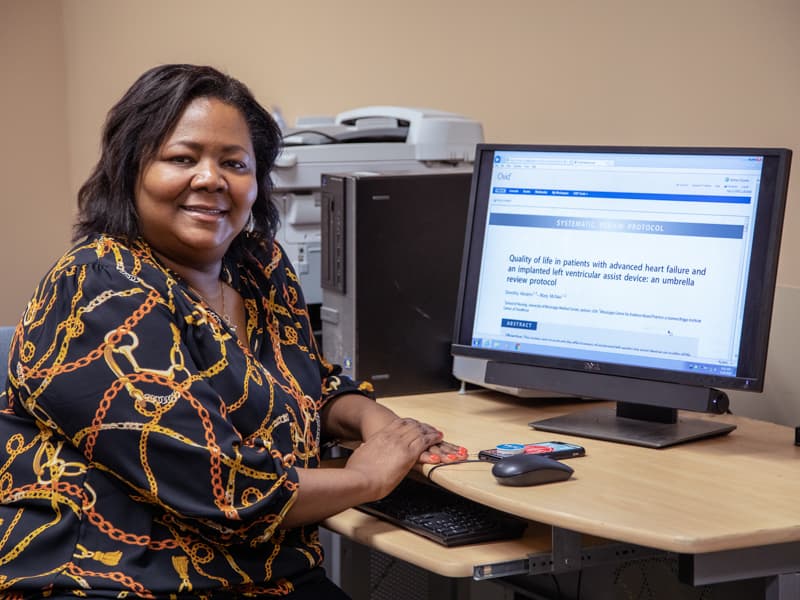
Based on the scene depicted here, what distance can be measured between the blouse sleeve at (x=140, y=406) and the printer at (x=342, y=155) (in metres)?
0.90

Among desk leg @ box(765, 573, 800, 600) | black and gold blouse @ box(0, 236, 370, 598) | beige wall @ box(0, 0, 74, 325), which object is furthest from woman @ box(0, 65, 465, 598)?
beige wall @ box(0, 0, 74, 325)

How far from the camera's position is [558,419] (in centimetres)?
196

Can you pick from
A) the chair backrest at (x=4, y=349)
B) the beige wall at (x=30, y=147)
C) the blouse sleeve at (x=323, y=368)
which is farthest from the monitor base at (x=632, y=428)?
the beige wall at (x=30, y=147)

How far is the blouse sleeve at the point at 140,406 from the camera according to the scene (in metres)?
1.51

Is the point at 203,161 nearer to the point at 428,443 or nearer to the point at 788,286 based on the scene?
the point at 428,443

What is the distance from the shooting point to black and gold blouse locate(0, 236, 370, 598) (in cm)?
152

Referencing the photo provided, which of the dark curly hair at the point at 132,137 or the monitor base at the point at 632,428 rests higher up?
the dark curly hair at the point at 132,137

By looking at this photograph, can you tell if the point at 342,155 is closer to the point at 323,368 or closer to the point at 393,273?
the point at 393,273

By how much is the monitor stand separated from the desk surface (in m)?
0.02

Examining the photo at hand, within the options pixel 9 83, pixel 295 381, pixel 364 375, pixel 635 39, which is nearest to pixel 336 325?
pixel 364 375

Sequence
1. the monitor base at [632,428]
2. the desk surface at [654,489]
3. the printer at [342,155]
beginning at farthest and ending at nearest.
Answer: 1. the printer at [342,155]
2. the monitor base at [632,428]
3. the desk surface at [654,489]

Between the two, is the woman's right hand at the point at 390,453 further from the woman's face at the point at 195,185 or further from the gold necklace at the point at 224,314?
the woman's face at the point at 195,185

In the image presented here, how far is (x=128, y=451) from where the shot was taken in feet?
4.97

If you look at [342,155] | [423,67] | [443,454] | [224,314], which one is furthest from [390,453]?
[423,67]
